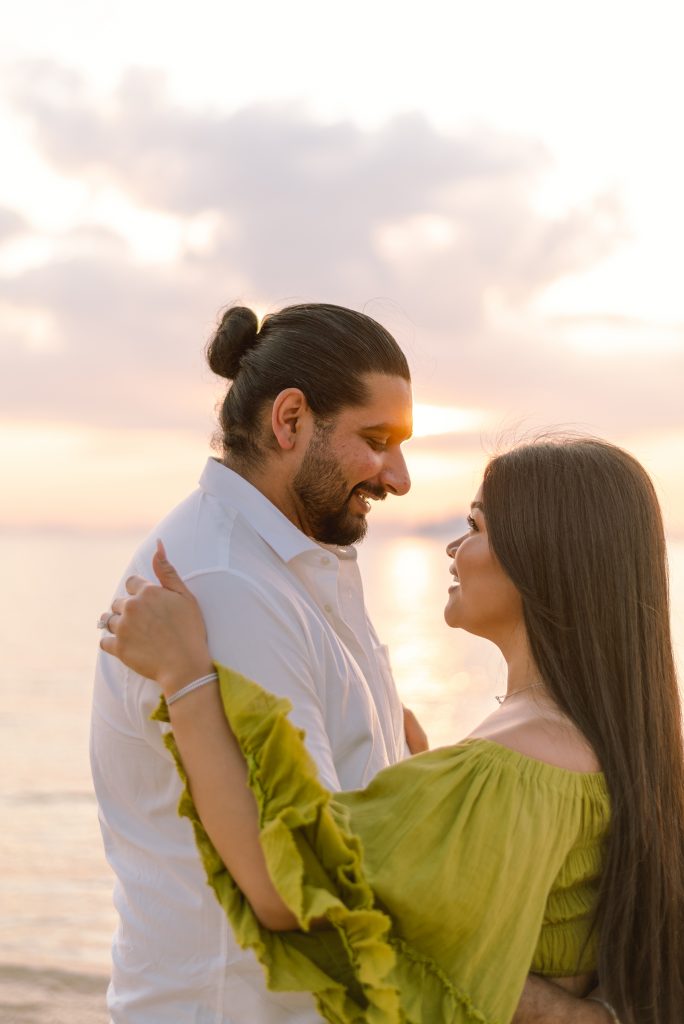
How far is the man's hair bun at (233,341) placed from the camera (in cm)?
333

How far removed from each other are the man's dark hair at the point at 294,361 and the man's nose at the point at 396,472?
182 mm

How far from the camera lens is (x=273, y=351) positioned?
3234mm

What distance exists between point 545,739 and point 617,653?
28 centimetres

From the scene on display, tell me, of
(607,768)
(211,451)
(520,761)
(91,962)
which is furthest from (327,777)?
(91,962)

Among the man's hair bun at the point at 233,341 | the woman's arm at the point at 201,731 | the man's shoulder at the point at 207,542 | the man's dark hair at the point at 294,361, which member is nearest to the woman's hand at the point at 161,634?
the woman's arm at the point at 201,731

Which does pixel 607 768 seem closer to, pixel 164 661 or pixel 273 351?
pixel 164 661

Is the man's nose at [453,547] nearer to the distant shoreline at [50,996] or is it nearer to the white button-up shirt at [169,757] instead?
the white button-up shirt at [169,757]

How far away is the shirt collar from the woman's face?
372mm

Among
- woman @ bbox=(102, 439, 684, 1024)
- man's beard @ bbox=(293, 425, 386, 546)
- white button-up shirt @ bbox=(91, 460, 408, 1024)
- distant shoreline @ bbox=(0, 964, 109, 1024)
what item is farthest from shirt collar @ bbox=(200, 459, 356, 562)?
distant shoreline @ bbox=(0, 964, 109, 1024)

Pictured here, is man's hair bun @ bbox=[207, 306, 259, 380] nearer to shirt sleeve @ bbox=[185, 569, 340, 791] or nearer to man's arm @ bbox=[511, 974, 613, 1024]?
shirt sleeve @ bbox=[185, 569, 340, 791]

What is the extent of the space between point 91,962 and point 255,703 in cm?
771

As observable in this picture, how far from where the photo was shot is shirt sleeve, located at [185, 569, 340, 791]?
7.59 feet

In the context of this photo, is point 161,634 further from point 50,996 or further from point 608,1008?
point 50,996

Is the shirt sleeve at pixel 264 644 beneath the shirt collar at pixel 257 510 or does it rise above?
beneath
